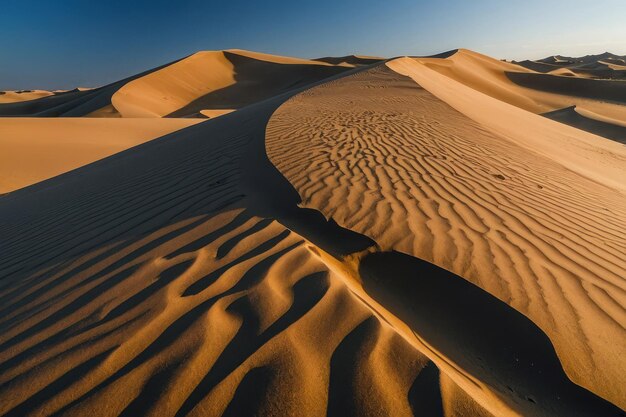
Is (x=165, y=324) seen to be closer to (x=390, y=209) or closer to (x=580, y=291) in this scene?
(x=390, y=209)

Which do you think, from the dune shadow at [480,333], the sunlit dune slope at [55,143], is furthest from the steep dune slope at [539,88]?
the dune shadow at [480,333]

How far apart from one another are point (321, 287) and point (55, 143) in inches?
520

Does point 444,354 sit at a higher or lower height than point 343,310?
lower

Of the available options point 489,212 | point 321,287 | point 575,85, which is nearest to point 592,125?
point 575,85

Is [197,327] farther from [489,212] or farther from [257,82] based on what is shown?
[257,82]

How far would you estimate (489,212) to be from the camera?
134 inches

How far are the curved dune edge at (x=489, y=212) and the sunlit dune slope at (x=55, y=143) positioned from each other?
7542mm

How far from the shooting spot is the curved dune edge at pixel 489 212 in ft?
7.19

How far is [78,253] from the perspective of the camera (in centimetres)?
298

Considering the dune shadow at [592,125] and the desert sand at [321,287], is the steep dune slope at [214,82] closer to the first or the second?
the dune shadow at [592,125]

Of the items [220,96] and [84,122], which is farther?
[220,96]

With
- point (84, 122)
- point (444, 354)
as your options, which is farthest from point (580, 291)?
point (84, 122)

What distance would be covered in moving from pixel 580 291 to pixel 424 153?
2.90 meters

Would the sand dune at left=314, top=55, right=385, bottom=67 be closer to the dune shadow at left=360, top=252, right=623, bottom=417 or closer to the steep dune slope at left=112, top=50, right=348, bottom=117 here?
the steep dune slope at left=112, top=50, right=348, bottom=117
